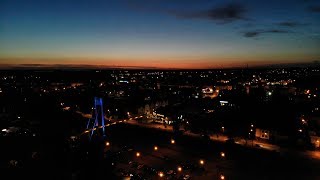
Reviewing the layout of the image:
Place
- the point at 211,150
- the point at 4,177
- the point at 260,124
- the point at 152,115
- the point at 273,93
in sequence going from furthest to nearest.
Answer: the point at 273,93 → the point at 152,115 → the point at 260,124 → the point at 211,150 → the point at 4,177

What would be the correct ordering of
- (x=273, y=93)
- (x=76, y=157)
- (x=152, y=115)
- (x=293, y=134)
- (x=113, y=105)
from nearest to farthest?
(x=76, y=157), (x=293, y=134), (x=152, y=115), (x=113, y=105), (x=273, y=93)

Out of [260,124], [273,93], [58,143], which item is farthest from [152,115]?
[273,93]

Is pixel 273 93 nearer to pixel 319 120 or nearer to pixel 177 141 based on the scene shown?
pixel 319 120

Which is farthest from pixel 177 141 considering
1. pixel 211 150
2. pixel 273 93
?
pixel 273 93

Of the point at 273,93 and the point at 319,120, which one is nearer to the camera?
the point at 319,120

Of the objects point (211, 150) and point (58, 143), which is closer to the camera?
point (58, 143)

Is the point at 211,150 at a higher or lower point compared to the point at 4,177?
lower

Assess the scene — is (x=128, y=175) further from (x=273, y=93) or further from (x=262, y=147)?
(x=273, y=93)

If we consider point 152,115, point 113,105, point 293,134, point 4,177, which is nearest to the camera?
point 4,177

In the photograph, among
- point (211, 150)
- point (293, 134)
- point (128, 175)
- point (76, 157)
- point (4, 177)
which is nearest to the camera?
point (4, 177)

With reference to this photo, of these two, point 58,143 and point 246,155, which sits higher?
point 58,143
